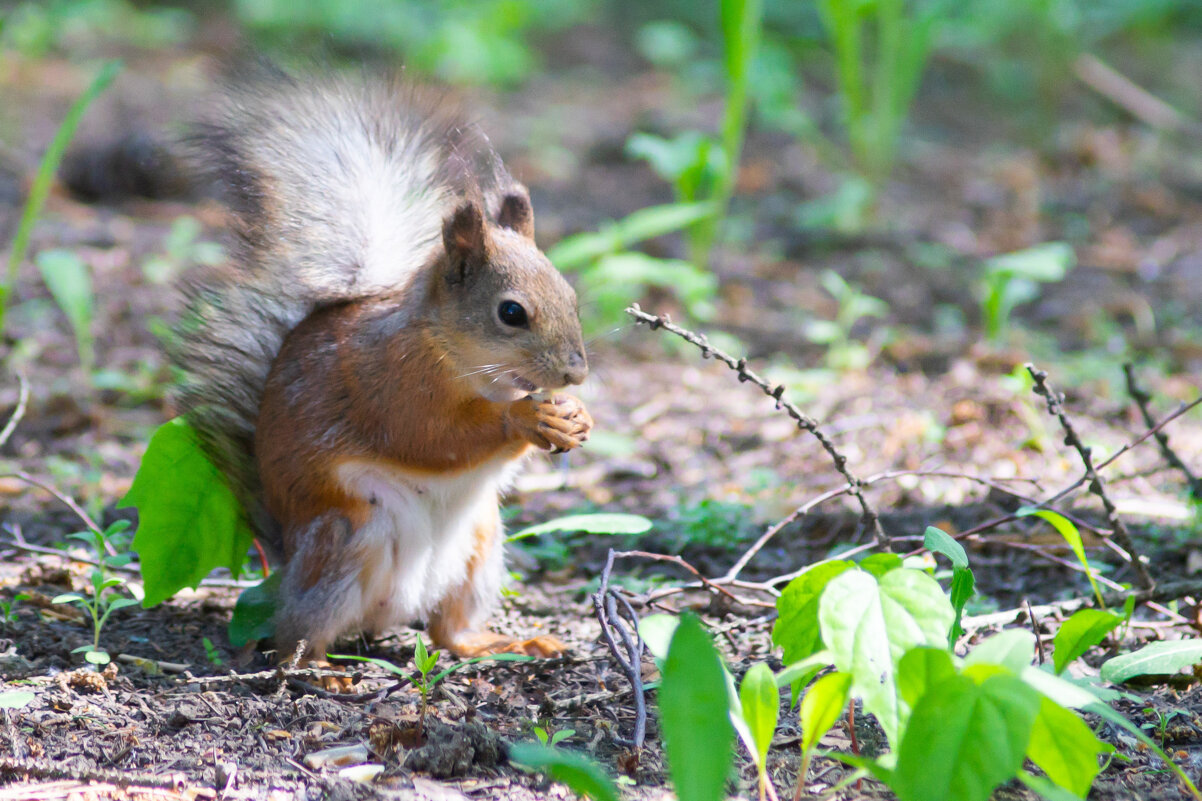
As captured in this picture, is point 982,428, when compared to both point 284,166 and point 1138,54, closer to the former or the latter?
point 284,166

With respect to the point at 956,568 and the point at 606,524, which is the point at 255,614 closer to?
the point at 606,524

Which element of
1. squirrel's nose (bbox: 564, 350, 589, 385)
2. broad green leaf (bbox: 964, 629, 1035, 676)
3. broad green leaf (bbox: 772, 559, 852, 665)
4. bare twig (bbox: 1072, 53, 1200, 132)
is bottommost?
broad green leaf (bbox: 772, 559, 852, 665)

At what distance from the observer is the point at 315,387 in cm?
216

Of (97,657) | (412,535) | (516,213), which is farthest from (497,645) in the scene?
(516,213)

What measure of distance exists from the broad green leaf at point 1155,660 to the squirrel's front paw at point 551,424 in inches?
37.7

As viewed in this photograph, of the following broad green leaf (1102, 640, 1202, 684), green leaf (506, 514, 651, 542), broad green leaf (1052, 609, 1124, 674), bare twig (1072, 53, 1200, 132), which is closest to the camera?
broad green leaf (1052, 609, 1124, 674)

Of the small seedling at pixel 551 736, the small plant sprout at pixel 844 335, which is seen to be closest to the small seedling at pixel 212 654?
the small seedling at pixel 551 736

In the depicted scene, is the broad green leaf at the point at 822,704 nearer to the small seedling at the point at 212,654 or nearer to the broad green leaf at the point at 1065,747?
the broad green leaf at the point at 1065,747

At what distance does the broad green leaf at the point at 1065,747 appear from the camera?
1.31 meters

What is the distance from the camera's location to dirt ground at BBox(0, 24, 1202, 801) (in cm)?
172

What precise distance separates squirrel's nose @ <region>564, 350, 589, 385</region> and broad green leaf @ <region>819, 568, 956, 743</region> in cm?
76

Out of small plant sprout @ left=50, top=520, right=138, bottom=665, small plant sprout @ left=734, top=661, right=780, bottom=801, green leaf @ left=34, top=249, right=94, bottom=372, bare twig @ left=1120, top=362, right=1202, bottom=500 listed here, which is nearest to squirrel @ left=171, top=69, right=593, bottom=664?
small plant sprout @ left=50, top=520, right=138, bottom=665

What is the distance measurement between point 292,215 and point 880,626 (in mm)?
1462

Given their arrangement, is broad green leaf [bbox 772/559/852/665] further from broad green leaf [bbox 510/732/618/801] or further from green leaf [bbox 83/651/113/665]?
green leaf [bbox 83/651/113/665]
